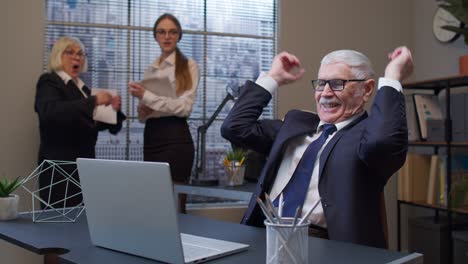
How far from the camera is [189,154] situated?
3537 mm

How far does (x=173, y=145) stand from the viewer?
3.50 metres

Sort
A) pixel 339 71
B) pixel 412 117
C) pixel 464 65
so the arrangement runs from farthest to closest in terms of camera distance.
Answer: pixel 412 117 < pixel 464 65 < pixel 339 71

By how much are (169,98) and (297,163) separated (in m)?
1.67

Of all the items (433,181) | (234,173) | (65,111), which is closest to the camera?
(65,111)

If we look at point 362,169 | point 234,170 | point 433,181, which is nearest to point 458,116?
point 433,181

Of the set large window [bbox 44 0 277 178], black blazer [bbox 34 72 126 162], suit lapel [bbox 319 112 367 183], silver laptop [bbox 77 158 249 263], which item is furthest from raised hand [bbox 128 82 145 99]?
silver laptop [bbox 77 158 249 263]

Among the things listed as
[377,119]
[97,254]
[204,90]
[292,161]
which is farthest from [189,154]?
[97,254]

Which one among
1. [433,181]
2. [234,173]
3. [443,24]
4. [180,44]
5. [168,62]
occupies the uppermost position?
[443,24]

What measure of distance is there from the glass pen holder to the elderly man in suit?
1087mm

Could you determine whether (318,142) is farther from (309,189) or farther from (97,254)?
(97,254)

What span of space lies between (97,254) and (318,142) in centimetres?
92

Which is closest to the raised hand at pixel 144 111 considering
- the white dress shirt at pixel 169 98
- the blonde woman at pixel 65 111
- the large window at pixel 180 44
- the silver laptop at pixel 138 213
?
the white dress shirt at pixel 169 98

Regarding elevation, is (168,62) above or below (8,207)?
above

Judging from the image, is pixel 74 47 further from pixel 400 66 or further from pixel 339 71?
pixel 400 66
